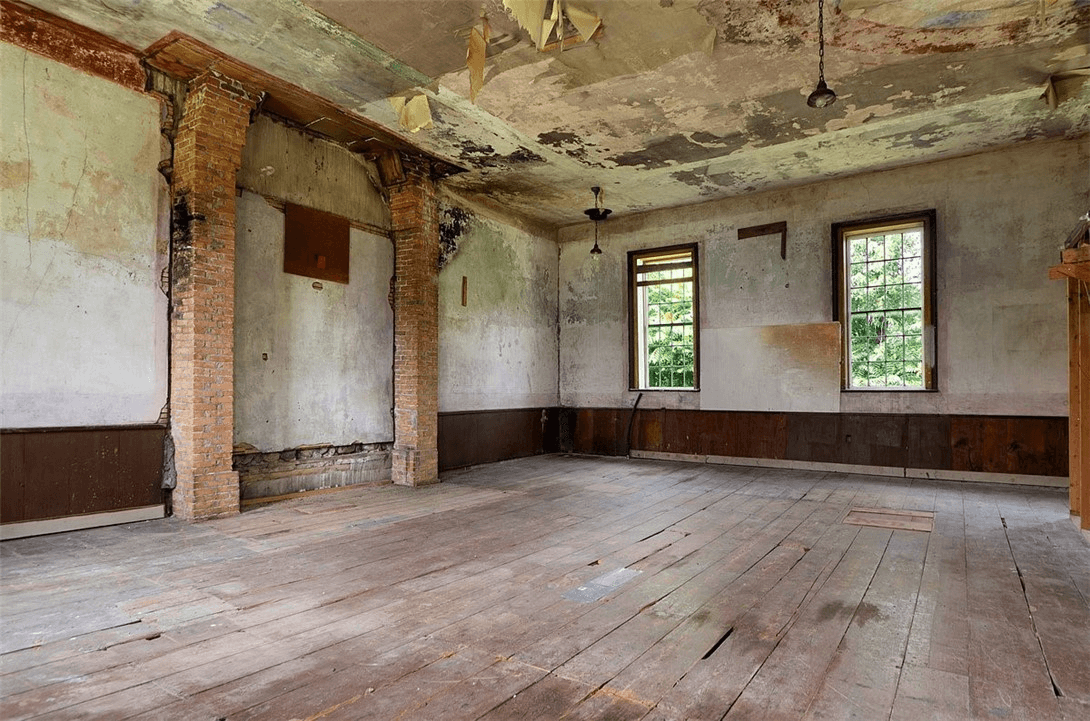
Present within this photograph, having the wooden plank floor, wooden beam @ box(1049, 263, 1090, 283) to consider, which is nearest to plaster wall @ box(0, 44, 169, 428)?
the wooden plank floor

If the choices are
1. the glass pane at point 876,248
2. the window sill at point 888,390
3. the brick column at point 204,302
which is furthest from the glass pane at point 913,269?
the brick column at point 204,302

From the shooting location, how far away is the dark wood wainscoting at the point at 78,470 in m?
4.01

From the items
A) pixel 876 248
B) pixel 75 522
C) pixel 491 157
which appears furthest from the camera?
pixel 876 248

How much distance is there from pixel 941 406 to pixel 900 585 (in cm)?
457

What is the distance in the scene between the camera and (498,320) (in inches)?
338

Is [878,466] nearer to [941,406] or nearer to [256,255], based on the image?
[941,406]

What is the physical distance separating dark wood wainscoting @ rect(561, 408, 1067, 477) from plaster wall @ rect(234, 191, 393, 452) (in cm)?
382

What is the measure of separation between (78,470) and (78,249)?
165cm

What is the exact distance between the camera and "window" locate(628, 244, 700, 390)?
8703mm

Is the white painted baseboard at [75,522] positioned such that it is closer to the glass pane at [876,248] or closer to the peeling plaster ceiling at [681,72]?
the peeling plaster ceiling at [681,72]

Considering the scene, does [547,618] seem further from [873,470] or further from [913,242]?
[913,242]

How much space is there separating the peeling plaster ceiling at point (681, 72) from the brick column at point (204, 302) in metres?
0.59

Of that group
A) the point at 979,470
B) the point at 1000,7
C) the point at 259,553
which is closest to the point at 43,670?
the point at 259,553

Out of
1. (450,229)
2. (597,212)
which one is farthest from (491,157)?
(597,212)
